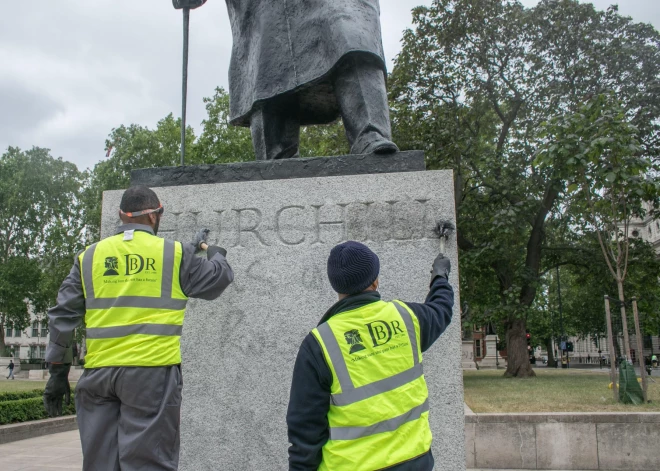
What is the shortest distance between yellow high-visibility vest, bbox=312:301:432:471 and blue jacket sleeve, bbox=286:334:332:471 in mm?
27

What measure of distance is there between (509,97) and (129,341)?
2074 cm

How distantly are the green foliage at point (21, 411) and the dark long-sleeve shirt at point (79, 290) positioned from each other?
9.43 metres

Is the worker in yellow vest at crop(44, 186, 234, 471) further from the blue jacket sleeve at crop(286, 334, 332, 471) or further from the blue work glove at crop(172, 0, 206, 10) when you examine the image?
the blue work glove at crop(172, 0, 206, 10)

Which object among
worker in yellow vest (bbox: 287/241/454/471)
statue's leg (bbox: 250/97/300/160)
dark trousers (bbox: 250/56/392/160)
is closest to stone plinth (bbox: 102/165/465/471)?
dark trousers (bbox: 250/56/392/160)

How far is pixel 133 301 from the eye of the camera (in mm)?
2453

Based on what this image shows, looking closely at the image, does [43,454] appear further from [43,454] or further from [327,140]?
[327,140]

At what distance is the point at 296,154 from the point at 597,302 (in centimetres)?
3102

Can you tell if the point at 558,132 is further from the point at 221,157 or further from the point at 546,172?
the point at 221,157

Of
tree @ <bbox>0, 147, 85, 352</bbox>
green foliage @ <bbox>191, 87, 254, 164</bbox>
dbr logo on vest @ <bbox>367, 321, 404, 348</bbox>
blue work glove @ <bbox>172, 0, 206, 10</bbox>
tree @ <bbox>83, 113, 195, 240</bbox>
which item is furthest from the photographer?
tree @ <bbox>0, 147, 85, 352</bbox>

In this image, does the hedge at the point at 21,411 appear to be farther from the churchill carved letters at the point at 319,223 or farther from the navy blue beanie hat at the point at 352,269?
the navy blue beanie hat at the point at 352,269

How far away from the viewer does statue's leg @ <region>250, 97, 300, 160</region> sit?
163 inches

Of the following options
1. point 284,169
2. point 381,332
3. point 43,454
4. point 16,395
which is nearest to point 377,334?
point 381,332

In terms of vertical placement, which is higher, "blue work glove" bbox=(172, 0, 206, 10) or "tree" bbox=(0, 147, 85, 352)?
"tree" bbox=(0, 147, 85, 352)

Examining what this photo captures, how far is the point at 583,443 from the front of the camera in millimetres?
7844
